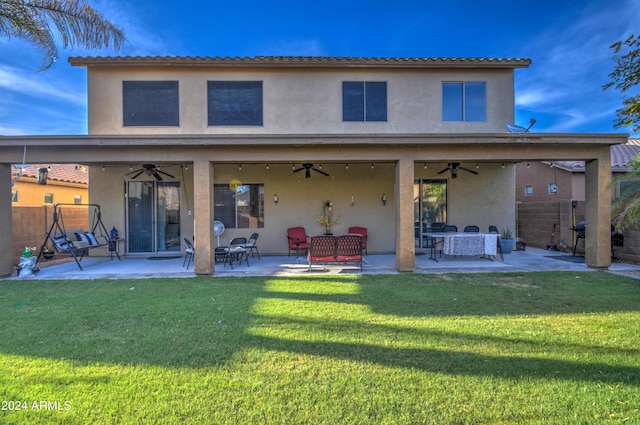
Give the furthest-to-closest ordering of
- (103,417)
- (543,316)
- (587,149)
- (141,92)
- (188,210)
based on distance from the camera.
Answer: (188,210)
(141,92)
(587,149)
(543,316)
(103,417)

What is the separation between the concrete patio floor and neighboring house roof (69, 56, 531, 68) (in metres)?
6.09

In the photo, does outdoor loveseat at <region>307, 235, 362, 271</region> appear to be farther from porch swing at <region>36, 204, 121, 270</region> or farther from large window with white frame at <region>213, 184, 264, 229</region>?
porch swing at <region>36, 204, 121, 270</region>

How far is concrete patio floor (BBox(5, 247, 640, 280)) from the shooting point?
7.64m

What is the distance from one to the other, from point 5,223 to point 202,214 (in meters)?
4.72

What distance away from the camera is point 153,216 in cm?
1073

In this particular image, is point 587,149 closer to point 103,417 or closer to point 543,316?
point 543,316

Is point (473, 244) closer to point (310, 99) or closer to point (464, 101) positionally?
point (464, 101)

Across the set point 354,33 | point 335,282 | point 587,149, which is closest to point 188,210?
point 335,282

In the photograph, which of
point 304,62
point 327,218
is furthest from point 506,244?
point 304,62

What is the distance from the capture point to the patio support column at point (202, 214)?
7.41m

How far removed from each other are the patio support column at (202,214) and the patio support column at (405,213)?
4553 mm

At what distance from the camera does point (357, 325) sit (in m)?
4.26

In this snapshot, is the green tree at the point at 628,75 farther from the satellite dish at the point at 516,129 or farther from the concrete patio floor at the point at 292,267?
the concrete patio floor at the point at 292,267

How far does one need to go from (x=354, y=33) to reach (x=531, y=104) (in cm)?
926
